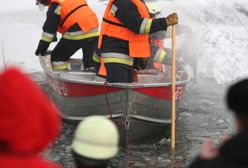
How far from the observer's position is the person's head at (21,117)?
229cm

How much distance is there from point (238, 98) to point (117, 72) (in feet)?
17.4

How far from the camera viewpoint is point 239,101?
249 centimetres

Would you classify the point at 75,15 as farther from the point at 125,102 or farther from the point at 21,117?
the point at 21,117

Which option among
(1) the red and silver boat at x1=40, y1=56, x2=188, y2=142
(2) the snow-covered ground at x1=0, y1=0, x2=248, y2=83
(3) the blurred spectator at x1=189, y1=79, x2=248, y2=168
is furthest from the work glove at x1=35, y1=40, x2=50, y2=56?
(3) the blurred spectator at x1=189, y1=79, x2=248, y2=168

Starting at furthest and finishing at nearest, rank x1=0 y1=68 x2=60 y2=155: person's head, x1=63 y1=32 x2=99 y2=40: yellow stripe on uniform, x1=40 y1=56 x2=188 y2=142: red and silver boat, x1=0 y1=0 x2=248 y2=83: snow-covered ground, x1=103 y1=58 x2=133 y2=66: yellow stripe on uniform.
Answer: x1=0 y1=0 x2=248 y2=83: snow-covered ground
x1=63 y1=32 x2=99 y2=40: yellow stripe on uniform
x1=103 y1=58 x2=133 y2=66: yellow stripe on uniform
x1=40 y1=56 x2=188 y2=142: red and silver boat
x1=0 y1=68 x2=60 y2=155: person's head

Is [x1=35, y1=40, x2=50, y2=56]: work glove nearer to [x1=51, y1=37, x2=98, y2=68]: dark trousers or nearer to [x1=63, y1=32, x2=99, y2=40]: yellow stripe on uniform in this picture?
[x1=51, y1=37, x2=98, y2=68]: dark trousers

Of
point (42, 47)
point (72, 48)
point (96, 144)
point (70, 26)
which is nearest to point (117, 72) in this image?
point (70, 26)

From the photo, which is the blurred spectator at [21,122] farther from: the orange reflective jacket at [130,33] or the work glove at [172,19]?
the orange reflective jacket at [130,33]

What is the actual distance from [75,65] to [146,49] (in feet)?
9.06

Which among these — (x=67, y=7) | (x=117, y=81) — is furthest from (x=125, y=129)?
(x=67, y=7)

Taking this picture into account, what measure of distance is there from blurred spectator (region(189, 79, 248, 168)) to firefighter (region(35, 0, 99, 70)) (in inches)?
243

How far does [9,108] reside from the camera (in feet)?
7.50

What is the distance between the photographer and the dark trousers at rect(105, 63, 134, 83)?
25.4ft

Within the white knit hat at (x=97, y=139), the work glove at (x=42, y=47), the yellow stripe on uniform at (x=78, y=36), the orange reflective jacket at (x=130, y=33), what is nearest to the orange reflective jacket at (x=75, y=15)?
the yellow stripe on uniform at (x=78, y=36)
